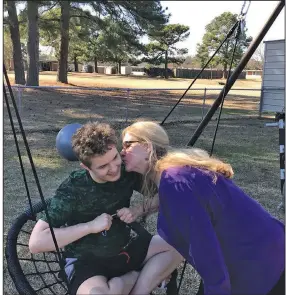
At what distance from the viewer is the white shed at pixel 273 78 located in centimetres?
970

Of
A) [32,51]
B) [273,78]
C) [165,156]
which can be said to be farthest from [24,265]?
[32,51]

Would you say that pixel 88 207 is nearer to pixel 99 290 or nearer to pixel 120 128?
pixel 99 290

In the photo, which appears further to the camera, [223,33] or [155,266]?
[223,33]

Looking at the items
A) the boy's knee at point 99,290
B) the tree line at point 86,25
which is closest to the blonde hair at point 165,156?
the boy's knee at point 99,290

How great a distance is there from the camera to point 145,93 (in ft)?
53.8

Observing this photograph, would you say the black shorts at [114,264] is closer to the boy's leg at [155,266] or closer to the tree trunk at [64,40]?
the boy's leg at [155,266]

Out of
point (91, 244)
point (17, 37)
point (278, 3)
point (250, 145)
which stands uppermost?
point (17, 37)

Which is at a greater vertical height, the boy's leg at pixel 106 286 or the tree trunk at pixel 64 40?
the tree trunk at pixel 64 40

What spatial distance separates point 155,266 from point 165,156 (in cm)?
49

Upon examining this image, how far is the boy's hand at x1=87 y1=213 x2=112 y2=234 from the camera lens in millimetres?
1413

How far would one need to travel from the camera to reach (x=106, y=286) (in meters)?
1.43

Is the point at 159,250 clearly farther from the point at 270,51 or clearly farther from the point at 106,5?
the point at 106,5

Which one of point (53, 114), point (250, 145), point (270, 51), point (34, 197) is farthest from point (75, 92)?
point (34, 197)

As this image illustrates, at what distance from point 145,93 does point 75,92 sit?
308cm
